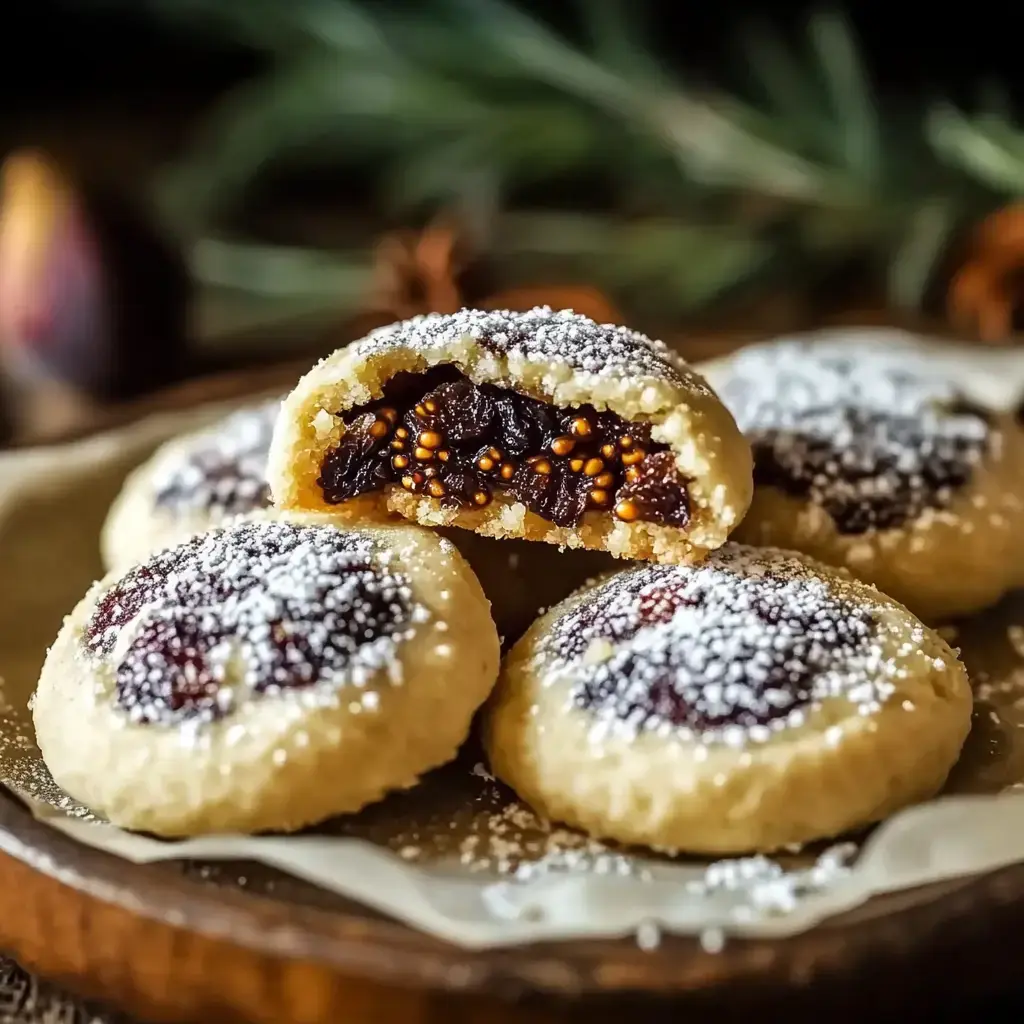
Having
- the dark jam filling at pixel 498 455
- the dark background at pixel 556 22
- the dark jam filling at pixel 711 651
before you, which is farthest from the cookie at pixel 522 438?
the dark background at pixel 556 22

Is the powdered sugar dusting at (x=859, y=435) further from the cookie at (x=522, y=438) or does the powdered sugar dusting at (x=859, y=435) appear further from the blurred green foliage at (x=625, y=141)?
the blurred green foliage at (x=625, y=141)

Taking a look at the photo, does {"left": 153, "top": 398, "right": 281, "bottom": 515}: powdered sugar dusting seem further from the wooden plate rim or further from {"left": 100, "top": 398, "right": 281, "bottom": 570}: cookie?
the wooden plate rim

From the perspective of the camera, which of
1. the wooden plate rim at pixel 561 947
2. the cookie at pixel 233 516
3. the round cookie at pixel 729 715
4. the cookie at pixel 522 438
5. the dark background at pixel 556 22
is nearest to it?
the wooden plate rim at pixel 561 947

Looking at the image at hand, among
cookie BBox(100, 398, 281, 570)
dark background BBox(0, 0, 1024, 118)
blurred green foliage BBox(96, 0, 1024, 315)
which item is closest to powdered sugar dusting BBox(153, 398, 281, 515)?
cookie BBox(100, 398, 281, 570)

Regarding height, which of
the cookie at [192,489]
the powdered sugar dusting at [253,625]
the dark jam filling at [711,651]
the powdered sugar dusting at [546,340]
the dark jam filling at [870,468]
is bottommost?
the cookie at [192,489]

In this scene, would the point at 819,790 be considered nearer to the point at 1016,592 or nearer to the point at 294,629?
the point at 294,629

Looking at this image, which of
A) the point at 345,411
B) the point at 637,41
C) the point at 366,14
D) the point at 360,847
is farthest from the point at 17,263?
the point at 360,847
